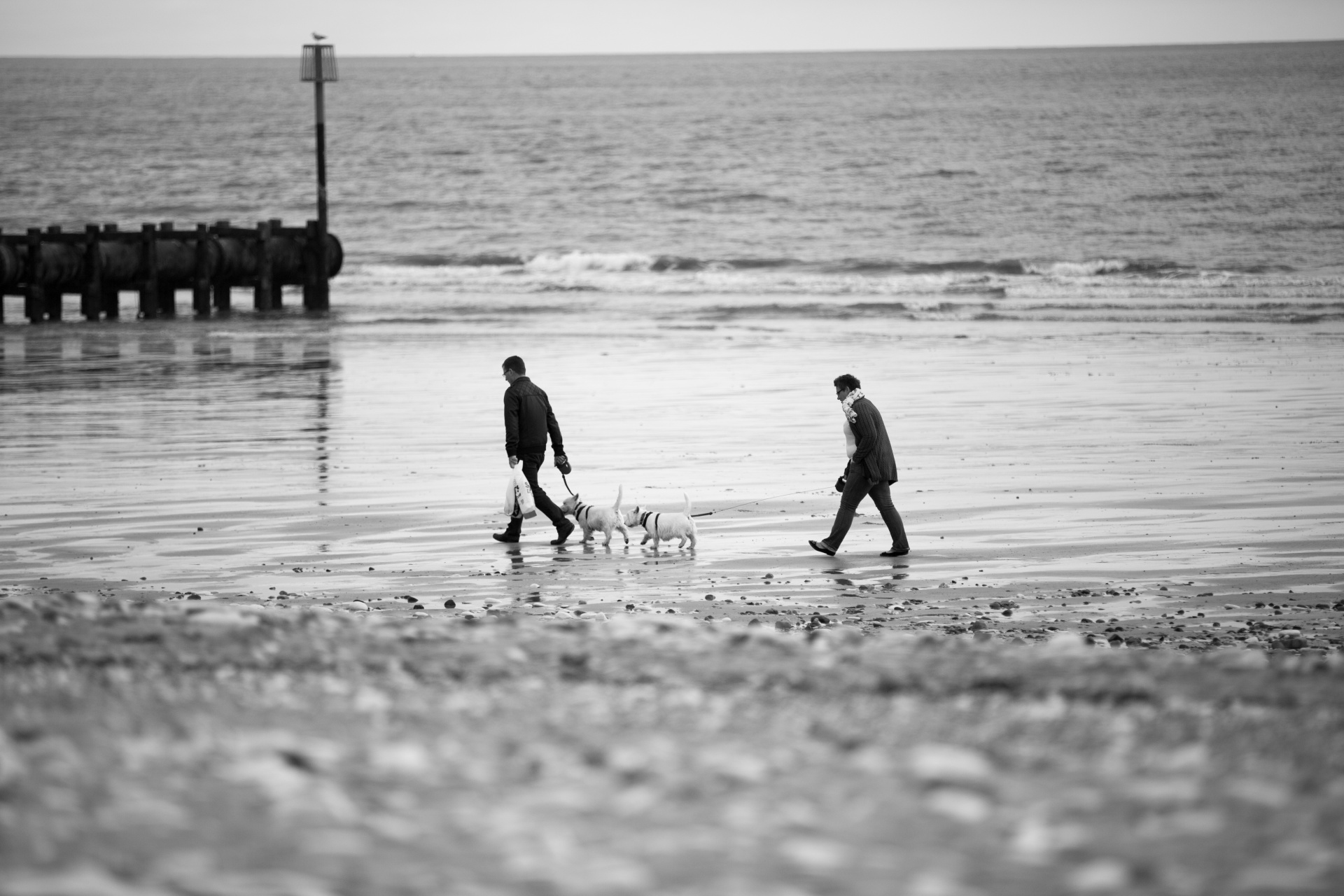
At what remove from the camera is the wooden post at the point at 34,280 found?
30547 mm

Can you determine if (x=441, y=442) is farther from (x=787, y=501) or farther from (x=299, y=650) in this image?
(x=299, y=650)

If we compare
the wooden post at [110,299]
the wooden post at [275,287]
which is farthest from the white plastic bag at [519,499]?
the wooden post at [275,287]

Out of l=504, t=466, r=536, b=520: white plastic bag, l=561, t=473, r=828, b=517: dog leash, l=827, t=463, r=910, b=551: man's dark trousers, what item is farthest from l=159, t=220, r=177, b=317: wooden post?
l=827, t=463, r=910, b=551: man's dark trousers

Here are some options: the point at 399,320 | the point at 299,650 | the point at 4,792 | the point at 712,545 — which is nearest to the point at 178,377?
the point at 399,320

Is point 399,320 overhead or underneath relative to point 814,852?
overhead

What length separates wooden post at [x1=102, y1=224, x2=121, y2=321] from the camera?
32.1m

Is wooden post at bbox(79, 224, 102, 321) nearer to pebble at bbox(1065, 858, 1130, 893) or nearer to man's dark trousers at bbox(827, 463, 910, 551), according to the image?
man's dark trousers at bbox(827, 463, 910, 551)

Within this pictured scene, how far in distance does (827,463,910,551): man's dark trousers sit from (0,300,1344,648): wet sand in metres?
0.21

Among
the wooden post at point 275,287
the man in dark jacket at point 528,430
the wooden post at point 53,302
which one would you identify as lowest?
the man in dark jacket at point 528,430

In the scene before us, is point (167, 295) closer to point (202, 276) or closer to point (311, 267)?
point (202, 276)

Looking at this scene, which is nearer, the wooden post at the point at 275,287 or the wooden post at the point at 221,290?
the wooden post at the point at 221,290

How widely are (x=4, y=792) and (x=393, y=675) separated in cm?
186

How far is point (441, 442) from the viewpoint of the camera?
17.0 meters

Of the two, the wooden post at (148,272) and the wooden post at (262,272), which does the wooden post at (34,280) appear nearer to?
the wooden post at (148,272)
